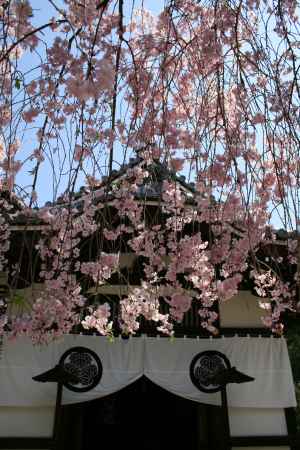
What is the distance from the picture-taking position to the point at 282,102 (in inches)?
97.0

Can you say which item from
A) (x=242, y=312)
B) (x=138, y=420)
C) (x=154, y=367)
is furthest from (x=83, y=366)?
(x=138, y=420)

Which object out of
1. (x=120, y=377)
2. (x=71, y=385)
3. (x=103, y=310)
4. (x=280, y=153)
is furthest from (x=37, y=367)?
(x=280, y=153)

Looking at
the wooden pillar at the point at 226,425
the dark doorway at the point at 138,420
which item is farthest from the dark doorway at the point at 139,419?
the wooden pillar at the point at 226,425

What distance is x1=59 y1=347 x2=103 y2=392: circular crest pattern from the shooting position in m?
4.90

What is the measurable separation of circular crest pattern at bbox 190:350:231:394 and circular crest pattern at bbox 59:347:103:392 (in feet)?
3.59

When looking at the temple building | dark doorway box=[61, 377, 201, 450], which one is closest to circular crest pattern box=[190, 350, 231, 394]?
the temple building

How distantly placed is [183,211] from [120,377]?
2.34m

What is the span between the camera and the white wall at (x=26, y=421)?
4.79 meters

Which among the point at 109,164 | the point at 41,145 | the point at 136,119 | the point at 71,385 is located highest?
the point at 136,119

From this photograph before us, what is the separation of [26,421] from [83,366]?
84 cm

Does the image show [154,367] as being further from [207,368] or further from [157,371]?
[207,368]

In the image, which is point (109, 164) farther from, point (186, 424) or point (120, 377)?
point (186, 424)

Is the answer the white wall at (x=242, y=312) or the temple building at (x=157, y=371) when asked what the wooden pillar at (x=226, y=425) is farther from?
the white wall at (x=242, y=312)

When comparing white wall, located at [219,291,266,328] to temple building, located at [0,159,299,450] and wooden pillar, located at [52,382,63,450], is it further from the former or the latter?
wooden pillar, located at [52,382,63,450]
